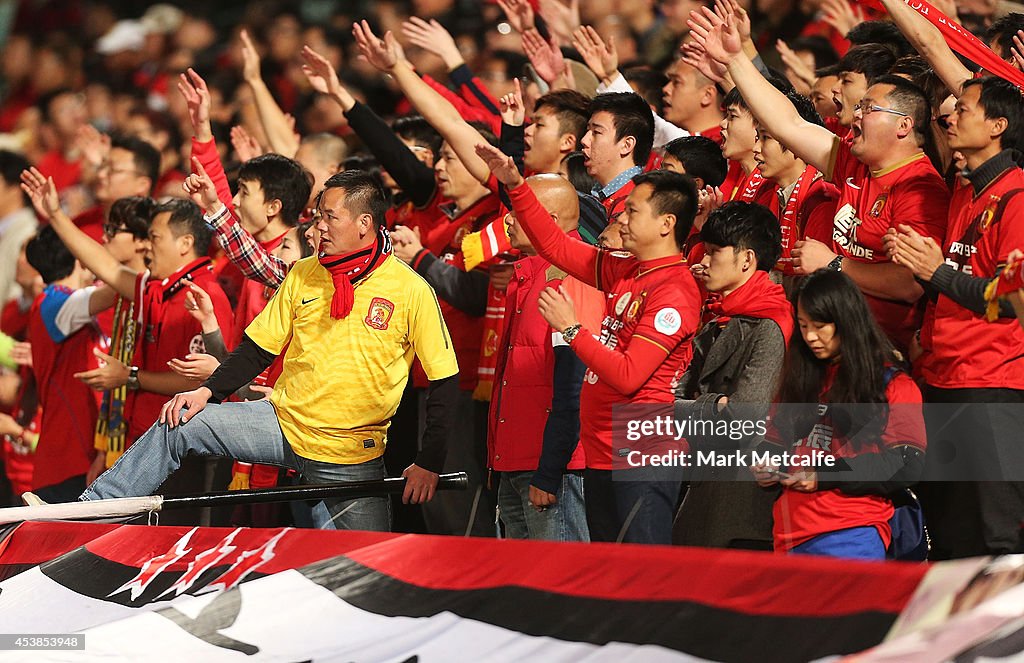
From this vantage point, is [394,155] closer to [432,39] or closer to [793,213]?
[432,39]

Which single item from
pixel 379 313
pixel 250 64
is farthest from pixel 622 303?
pixel 250 64

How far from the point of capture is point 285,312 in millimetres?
5227

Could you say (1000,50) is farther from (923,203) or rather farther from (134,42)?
(134,42)

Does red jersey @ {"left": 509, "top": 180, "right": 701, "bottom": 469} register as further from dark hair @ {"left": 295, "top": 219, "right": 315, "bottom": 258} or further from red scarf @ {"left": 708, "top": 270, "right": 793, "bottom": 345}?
dark hair @ {"left": 295, "top": 219, "right": 315, "bottom": 258}

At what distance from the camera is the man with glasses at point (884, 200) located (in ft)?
15.0

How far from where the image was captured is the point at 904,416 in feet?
13.1

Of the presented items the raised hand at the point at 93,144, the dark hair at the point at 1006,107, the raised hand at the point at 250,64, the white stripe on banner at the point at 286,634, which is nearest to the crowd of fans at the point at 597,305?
the dark hair at the point at 1006,107

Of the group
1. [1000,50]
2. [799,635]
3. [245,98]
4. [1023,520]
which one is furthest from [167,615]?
[245,98]

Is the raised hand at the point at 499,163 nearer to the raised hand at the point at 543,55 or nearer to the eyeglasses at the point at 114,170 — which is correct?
the raised hand at the point at 543,55

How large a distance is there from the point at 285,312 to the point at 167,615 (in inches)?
58.0

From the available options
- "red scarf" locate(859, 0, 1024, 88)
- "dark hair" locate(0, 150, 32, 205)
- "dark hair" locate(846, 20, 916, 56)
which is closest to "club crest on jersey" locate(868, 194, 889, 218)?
"red scarf" locate(859, 0, 1024, 88)

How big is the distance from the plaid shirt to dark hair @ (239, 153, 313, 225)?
19.2 inches

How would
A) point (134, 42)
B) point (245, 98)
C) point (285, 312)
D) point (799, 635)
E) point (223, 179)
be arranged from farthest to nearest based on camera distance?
point (134, 42) → point (245, 98) → point (223, 179) → point (285, 312) → point (799, 635)

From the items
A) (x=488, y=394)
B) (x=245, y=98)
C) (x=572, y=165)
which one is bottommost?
(x=488, y=394)
